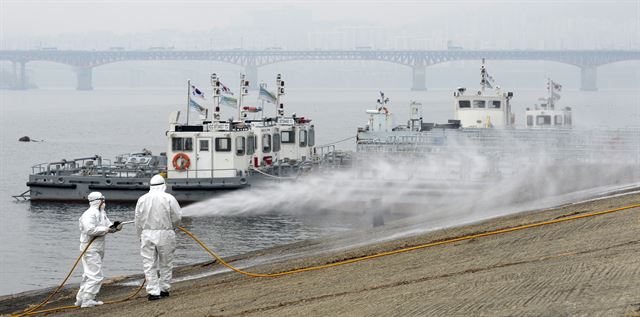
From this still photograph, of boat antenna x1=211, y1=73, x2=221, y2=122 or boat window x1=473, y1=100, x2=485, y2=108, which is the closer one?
boat antenna x1=211, y1=73, x2=221, y2=122

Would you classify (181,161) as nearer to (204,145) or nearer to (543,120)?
(204,145)

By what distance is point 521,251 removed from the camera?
13.3 meters

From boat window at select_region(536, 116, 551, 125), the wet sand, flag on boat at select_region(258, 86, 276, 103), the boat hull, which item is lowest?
the boat hull

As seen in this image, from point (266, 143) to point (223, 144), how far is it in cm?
256

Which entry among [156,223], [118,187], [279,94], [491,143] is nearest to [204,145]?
[118,187]

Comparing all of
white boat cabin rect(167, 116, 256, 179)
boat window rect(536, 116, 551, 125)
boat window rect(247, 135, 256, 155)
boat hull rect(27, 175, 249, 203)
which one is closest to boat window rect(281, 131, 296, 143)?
boat window rect(247, 135, 256, 155)

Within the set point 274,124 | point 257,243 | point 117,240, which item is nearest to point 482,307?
point 257,243

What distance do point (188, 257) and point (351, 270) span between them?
37.7 feet

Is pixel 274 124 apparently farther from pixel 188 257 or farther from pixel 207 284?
pixel 207 284

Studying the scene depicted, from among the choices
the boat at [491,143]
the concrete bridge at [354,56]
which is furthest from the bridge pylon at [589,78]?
the boat at [491,143]

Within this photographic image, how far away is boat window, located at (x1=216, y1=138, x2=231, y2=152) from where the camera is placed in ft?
115

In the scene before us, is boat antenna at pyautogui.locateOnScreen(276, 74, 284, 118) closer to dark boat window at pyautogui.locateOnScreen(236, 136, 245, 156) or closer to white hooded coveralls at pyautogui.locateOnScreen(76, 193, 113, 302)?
dark boat window at pyautogui.locateOnScreen(236, 136, 245, 156)

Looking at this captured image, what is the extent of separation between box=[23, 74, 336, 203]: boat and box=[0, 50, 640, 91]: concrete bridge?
426 ft

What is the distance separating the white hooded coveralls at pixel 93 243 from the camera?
1322 cm
